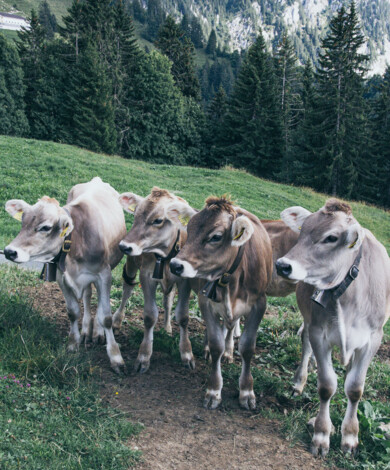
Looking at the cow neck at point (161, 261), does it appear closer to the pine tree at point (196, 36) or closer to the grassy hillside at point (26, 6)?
the pine tree at point (196, 36)

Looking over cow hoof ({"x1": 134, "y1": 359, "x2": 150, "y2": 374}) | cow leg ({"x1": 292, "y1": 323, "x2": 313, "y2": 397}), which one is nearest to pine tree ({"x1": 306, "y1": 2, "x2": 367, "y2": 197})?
cow leg ({"x1": 292, "y1": 323, "x2": 313, "y2": 397})

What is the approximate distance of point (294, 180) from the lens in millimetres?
43969

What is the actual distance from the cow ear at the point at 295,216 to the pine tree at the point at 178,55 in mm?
59532

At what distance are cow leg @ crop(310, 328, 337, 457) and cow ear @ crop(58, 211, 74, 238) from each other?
9.54ft

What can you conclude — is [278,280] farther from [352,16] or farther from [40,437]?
[352,16]

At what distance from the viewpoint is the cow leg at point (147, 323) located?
5.27 meters

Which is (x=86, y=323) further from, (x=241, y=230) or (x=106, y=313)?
(x=241, y=230)

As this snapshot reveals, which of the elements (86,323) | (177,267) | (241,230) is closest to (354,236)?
(241,230)

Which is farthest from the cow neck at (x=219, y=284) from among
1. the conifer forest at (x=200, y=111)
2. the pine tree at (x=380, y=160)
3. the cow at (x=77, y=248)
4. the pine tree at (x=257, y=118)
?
the pine tree at (x=257, y=118)

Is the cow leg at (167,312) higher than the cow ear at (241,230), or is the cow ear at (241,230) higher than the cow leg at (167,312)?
the cow ear at (241,230)

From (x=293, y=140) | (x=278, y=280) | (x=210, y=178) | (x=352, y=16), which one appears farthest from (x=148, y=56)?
(x=278, y=280)

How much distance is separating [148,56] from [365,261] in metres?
52.9

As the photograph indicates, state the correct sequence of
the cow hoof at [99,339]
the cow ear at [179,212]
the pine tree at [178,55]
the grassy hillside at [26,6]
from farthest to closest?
the grassy hillside at [26,6] < the pine tree at [178,55] < the cow hoof at [99,339] < the cow ear at [179,212]

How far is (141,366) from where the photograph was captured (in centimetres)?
526
